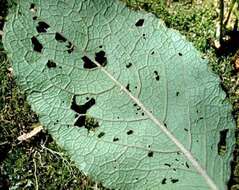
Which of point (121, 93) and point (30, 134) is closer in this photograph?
point (121, 93)

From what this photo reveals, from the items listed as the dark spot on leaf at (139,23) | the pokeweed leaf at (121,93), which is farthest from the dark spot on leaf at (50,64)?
the dark spot on leaf at (139,23)

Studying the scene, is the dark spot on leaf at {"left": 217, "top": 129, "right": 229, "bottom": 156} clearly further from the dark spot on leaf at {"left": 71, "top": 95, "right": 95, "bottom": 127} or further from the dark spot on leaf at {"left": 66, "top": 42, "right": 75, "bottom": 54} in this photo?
the dark spot on leaf at {"left": 66, "top": 42, "right": 75, "bottom": 54}

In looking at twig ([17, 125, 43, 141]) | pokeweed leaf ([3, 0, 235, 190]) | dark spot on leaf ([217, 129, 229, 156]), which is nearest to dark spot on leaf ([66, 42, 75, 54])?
pokeweed leaf ([3, 0, 235, 190])

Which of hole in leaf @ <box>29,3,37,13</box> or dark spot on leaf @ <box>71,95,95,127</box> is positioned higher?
hole in leaf @ <box>29,3,37,13</box>

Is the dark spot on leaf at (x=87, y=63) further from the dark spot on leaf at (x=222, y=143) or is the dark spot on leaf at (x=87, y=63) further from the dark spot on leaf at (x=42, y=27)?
the dark spot on leaf at (x=222, y=143)

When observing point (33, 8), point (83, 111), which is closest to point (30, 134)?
point (83, 111)

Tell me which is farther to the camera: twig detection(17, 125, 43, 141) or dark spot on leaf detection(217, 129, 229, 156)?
twig detection(17, 125, 43, 141)

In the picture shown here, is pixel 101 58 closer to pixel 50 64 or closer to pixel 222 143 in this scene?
pixel 50 64

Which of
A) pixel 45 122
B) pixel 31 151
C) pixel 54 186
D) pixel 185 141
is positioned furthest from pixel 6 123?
pixel 185 141
